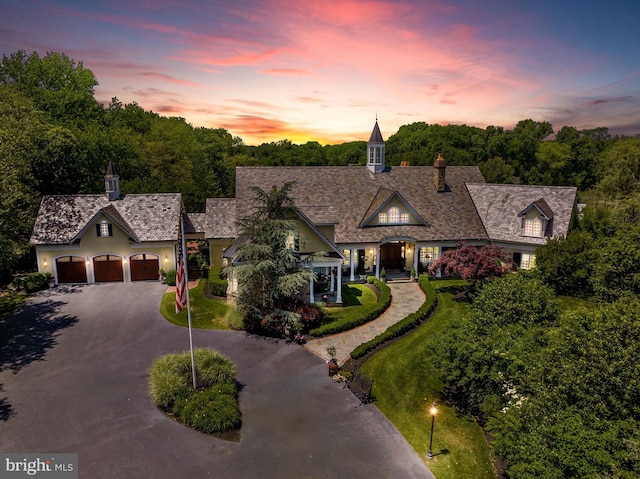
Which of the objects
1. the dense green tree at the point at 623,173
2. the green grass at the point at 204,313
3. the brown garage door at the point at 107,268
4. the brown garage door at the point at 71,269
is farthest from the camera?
the dense green tree at the point at 623,173

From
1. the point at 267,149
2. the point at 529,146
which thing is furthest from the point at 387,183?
the point at 267,149

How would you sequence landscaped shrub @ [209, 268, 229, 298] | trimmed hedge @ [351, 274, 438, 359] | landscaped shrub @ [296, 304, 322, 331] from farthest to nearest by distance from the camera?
landscaped shrub @ [209, 268, 229, 298]
landscaped shrub @ [296, 304, 322, 331]
trimmed hedge @ [351, 274, 438, 359]

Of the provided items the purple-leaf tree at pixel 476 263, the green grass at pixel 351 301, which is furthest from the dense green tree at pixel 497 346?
the purple-leaf tree at pixel 476 263

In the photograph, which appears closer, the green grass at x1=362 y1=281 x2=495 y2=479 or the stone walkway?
the green grass at x1=362 y1=281 x2=495 y2=479

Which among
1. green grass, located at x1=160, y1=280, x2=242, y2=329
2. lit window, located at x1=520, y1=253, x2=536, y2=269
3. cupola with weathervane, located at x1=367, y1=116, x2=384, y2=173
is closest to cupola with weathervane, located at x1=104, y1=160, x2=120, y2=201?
green grass, located at x1=160, y1=280, x2=242, y2=329

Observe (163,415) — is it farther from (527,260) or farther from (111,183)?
(527,260)

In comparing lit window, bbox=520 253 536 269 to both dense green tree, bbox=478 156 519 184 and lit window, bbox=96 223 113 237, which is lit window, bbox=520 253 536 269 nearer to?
dense green tree, bbox=478 156 519 184

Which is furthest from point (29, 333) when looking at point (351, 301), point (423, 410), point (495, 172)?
point (495, 172)

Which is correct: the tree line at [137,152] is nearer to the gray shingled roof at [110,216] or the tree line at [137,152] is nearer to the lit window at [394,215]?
the gray shingled roof at [110,216]
